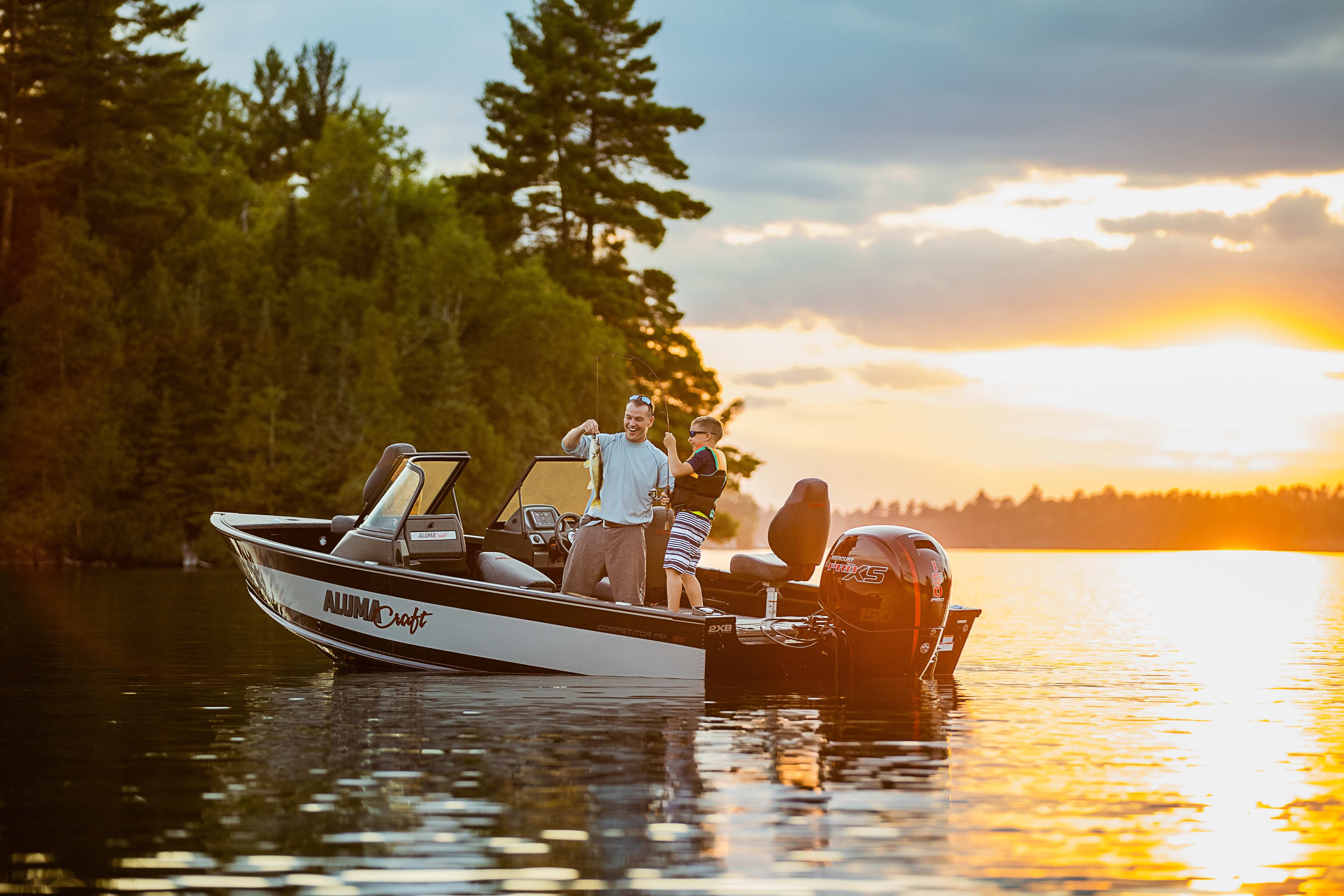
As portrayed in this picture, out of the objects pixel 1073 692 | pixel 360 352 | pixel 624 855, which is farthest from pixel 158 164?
pixel 624 855

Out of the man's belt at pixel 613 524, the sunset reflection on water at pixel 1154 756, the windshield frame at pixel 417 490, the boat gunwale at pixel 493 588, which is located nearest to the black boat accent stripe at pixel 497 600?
the boat gunwale at pixel 493 588

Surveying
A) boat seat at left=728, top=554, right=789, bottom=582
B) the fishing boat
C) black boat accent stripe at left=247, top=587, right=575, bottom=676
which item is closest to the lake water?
black boat accent stripe at left=247, top=587, right=575, bottom=676

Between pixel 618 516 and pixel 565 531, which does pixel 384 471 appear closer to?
pixel 565 531

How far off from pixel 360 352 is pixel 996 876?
47.8 m

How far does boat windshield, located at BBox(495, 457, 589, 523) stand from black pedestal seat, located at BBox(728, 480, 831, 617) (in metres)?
1.93

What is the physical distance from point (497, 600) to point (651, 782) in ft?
15.4

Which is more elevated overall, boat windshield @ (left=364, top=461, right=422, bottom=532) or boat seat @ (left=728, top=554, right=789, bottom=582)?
boat windshield @ (left=364, top=461, right=422, bottom=532)

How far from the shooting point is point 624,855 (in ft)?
21.1

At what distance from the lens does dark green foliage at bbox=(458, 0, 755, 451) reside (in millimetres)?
59125

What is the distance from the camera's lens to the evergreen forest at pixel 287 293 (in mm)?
48188

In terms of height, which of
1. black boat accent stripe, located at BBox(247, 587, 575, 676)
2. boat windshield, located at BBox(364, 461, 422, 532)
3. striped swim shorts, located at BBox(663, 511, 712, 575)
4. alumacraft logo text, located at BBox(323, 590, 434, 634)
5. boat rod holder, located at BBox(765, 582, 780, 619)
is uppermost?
boat windshield, located at BBox(364, 461, 422, 532)

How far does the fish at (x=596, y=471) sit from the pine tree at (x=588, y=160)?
4554 cm

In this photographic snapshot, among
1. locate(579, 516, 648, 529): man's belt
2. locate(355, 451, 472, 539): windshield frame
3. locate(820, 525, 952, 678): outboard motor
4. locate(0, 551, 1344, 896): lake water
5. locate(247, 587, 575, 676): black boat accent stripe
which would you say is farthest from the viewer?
locate(355, 451, 472, 539): windshield frame

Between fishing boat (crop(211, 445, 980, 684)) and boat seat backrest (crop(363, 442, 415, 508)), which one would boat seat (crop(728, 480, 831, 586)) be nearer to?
fishing boat (crop(211, 445, 980, 684))
